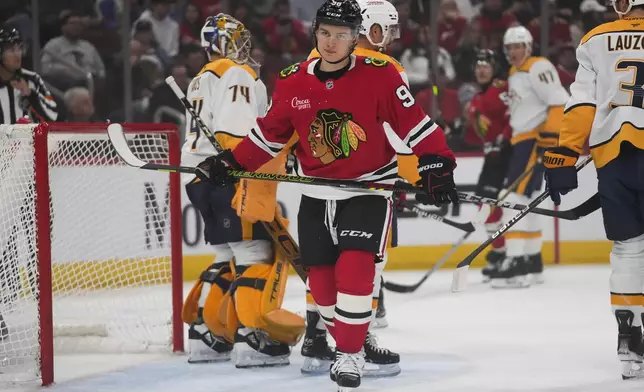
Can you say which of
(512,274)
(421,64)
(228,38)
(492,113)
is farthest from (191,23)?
(228,38)

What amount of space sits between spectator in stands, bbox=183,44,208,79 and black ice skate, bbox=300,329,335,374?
12.9 ft

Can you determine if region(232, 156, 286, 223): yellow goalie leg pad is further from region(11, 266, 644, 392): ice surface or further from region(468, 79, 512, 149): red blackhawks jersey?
region(468, 79, 512, 149): red blackhawks jersey

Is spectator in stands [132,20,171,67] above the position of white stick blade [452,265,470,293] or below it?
above

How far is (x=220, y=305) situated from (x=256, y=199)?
→ 1.81 feet

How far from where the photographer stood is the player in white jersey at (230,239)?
150 inches

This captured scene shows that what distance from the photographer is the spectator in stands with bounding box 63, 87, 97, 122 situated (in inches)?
273

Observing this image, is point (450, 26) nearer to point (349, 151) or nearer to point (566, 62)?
point (566, 62)

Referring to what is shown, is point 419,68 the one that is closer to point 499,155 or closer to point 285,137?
point 499,155

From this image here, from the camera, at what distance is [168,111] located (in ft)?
23.5

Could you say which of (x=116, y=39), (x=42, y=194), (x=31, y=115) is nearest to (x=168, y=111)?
(x=116, y=39)

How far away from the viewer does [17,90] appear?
15.2 ft

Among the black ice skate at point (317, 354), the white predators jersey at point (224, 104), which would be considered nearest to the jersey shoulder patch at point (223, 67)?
the white predators jersey at point (224, 104)

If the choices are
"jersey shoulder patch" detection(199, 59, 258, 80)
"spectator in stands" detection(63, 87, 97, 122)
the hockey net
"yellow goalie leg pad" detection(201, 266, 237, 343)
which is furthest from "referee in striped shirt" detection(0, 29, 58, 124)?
"spectator in stands" detection(63, 87, 97, 122)

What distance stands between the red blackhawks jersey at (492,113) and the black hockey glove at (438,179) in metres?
3.20
